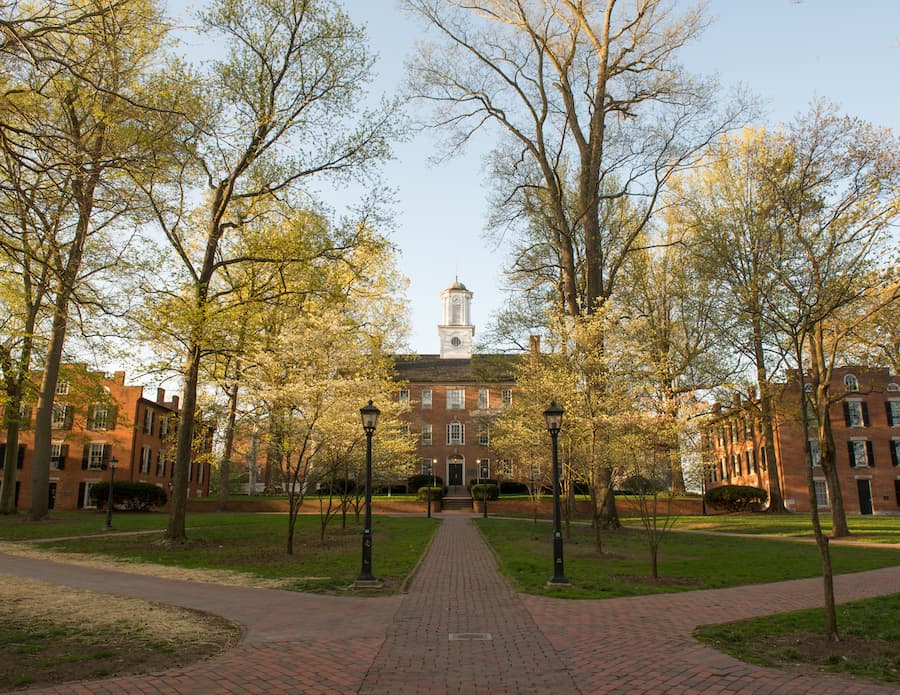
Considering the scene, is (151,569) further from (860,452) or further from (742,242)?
(860,452)

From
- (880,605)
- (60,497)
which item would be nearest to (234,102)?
(880,605)

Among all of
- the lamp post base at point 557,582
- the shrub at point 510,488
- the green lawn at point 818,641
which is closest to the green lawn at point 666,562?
the lamp post base at point 557,582

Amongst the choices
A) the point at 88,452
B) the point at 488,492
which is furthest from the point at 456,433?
the point at 88,452

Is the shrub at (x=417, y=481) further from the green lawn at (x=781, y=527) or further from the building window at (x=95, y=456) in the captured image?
the building window at (x=95, y=456)

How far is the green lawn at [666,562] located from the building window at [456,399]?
3202 centimetres

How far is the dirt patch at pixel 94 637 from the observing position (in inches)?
224

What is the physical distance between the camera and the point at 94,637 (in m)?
6.84

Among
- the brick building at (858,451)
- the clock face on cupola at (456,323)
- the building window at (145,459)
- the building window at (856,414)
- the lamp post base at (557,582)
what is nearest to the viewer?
the lamp post base at (557,582)

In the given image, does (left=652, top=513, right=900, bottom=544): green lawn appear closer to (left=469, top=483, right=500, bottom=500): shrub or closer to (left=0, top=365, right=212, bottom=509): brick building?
(left=469, top=483, right=500, bottom=500): shrub

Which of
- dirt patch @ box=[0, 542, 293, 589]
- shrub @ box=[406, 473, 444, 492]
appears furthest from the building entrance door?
dirt patch @ box=[0, 542, 293, 589]

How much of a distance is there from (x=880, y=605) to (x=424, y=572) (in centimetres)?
758

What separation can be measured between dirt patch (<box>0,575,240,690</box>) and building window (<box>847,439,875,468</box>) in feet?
141

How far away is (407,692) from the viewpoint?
524 centimetres

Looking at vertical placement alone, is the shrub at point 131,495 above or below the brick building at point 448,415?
below
